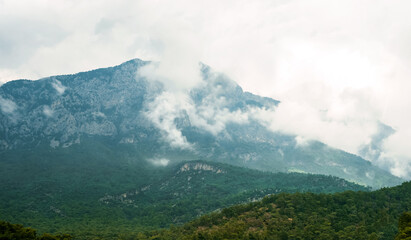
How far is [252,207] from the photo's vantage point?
413 feet

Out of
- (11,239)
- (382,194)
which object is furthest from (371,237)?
(11,239)

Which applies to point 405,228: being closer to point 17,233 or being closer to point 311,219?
point 311,219

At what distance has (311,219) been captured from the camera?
105812 millimetres

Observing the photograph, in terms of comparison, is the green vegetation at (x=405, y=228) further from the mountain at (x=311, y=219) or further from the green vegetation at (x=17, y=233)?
the green vegetation at (x=17, y=233)

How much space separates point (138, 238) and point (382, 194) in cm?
8502

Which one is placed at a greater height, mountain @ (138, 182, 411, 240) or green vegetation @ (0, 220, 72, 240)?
mountain @ (138, 182, 411, 240)

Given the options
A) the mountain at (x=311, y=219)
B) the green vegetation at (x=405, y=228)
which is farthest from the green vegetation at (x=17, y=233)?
the green vegetation at (x=405, y=228)

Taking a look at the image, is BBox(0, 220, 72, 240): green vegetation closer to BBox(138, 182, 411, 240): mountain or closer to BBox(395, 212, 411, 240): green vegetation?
BBox(138, 182, 411, 240): mountain

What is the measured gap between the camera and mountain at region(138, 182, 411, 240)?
98062mm

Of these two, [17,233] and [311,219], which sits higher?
[311,219]

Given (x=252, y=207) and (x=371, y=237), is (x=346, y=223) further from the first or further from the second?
(x=252, y=207)

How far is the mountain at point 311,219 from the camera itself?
98.1 m

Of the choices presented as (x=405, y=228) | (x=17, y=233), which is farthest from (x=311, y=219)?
(x=17, y=233)

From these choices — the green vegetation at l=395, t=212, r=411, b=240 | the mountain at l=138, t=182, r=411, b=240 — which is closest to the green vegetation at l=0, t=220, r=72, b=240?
the mountain at l=138, t=182, r=411, b=240
